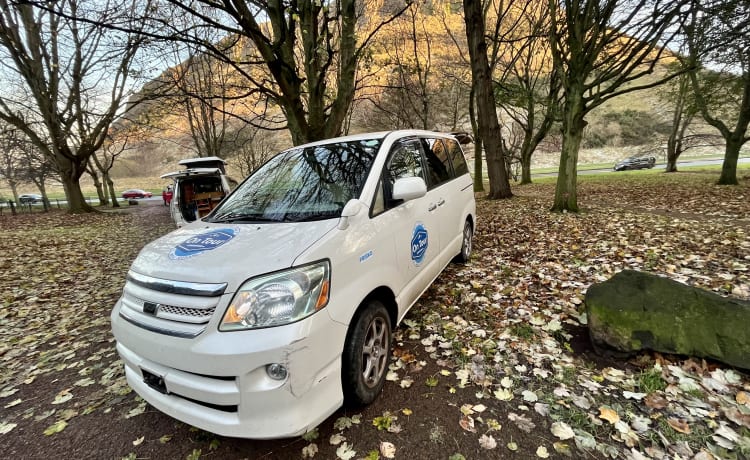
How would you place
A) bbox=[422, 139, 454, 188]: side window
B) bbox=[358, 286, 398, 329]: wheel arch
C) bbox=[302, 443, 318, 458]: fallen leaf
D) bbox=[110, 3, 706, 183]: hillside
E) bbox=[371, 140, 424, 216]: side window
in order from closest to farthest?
1. bbox=[302, 443, 318, 458]: fallen leaf
2. bbox=[358, 286, 398, 329]: wheel arch
3. bbox=[371, 140, 424, 216]: side window
4. bbox=[422, 139, 454, 188]: side window
5. bbox=[110, 3, 706, 183]: hillside

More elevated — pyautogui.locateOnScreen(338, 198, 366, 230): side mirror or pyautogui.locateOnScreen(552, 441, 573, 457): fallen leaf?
pyautogui.locateOnScreen(338, 198, 366, 230): side mirror

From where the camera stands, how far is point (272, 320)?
1808 mm

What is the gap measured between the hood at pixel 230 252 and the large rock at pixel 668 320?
2.50 meters

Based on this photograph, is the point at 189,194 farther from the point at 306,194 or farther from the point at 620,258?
the point at 620,258

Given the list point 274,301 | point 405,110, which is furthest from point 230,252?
point 405,110

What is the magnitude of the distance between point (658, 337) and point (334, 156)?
3.19 m

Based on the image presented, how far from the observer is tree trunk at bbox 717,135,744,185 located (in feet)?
41.4

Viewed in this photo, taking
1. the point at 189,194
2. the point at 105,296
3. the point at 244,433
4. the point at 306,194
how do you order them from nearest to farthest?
the point at 244,433 → the point at 306,194 → the point at 105,296 → the point at 189,194

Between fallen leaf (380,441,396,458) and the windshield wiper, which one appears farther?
the windshield wiper

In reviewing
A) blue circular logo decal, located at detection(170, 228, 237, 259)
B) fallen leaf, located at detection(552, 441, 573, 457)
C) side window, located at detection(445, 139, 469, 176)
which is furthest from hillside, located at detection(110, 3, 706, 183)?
fallen leaf, located at detection(552, 441, 573, 457)

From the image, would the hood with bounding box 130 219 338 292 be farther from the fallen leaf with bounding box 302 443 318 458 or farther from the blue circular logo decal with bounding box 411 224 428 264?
the fallen leaf with bounding box 302 443 318 458

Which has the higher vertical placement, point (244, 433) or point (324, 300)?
point (324, 300)

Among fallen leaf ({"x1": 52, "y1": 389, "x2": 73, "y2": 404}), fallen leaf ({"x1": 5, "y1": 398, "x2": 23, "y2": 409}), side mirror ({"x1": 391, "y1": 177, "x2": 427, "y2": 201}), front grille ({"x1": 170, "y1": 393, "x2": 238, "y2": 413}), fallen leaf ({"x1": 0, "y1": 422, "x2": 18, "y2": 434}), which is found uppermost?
side mirror ({"x1": 391, "y1": 177, "x2": 427, "y2": 201})

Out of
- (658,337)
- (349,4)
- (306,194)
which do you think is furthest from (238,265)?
(349,4)
